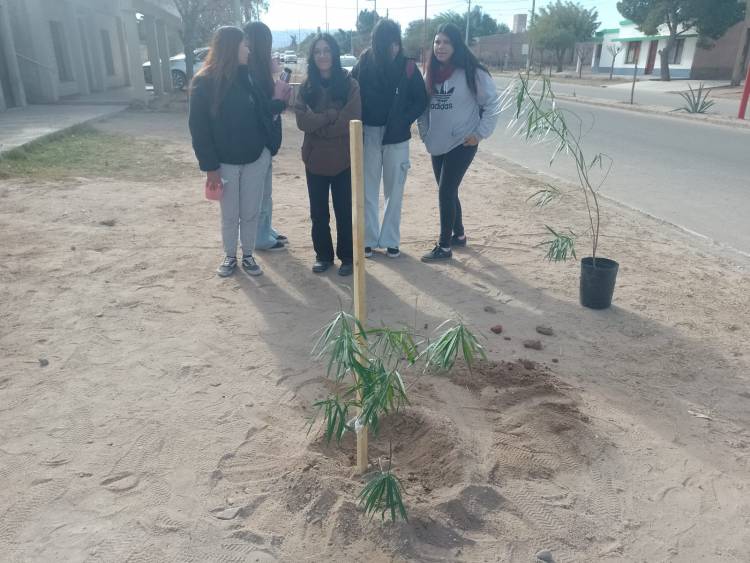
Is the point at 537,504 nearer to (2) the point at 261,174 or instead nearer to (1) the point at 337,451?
(1) the point at 337,451

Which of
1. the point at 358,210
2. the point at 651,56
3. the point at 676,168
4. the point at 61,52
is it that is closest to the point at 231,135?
the point at 358,210

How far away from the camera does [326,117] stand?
4.24 meters

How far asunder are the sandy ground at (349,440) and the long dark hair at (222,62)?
142 centimetres

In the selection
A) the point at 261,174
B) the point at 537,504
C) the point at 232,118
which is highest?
the point at 232,118

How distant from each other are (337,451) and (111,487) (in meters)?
0.96

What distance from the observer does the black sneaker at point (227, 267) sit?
4672mm

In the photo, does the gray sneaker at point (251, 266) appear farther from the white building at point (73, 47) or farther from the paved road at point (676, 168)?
the white building at point (73, 47)

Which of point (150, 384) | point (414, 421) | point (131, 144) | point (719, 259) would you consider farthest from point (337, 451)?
point (131, 144)

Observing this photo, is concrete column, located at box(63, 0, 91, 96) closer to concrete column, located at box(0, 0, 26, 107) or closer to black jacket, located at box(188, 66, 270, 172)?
concrete column, located at box(0, 0, 26, 107)

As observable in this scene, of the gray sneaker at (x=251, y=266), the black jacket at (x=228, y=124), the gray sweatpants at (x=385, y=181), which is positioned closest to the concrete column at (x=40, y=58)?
the black jacket at (x=228, y=124)

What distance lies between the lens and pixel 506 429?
2877 millimetres

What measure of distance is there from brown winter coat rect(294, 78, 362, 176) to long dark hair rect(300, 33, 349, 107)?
31 millimetres

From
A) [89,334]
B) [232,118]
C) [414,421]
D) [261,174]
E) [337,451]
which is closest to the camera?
[337,451]

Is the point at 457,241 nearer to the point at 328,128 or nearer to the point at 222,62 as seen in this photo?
the point at 328,128
